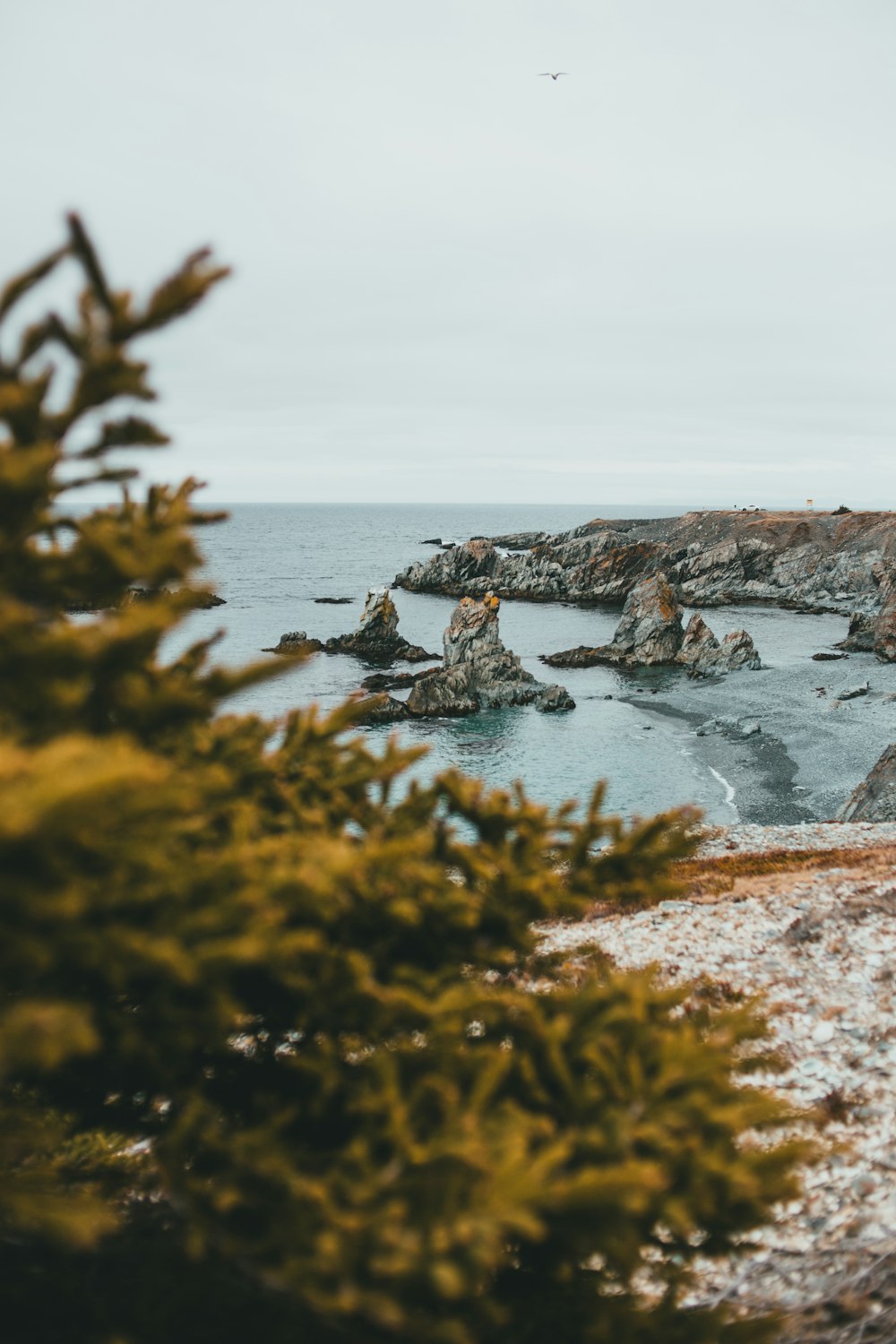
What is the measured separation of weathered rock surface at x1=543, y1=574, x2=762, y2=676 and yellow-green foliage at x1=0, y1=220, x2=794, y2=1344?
68.5m

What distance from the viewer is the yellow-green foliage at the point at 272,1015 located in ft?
12.2

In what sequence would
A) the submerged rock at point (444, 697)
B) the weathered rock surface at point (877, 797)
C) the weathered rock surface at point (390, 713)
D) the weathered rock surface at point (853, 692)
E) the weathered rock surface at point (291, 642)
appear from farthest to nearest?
the weathered rock surface at point (291, 642) < the weathered rock surface at point (853, 692) < the submerged rock at point (444, 697) < the weathered rock surface at point (390, 713) < the weathered rock surface at point (877, 797)

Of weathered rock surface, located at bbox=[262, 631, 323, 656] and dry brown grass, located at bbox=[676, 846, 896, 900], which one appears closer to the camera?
dry brown grass, located at bbox=[676, 846, 896, 900]

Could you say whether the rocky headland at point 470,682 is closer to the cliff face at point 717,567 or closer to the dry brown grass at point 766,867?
the dry brown grass at point 766,867

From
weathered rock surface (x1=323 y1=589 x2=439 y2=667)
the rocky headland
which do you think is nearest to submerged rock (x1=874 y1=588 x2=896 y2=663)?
the rocky headland

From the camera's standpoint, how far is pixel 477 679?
6016cm

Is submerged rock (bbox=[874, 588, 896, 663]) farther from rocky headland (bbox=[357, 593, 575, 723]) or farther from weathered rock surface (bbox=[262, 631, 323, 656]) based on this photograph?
weathered rock surface (bbox=[262, 631, 323, 656])

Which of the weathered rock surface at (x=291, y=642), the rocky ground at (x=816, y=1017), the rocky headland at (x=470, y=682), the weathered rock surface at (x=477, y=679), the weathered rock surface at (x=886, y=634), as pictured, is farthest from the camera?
the weathered rock surface at (x=291, y=642)

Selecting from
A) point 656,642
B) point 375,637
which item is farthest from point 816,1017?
point 375,637

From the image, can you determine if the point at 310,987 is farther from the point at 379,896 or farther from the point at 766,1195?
the point at 766,1195

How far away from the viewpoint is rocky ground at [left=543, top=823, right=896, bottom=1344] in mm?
7332

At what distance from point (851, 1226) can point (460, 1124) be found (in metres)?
6.75

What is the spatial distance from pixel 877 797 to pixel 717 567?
100 m

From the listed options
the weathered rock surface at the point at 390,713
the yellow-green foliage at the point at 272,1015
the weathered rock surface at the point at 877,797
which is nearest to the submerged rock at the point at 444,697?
the weathered rock surface at the point at 390,713
